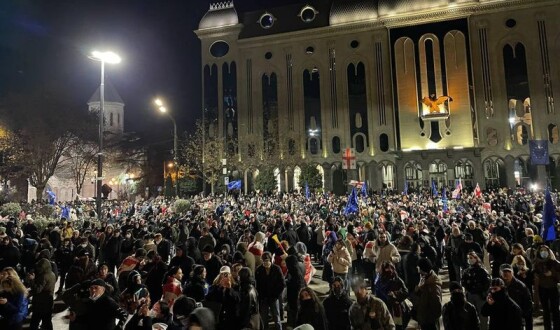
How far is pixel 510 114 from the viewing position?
4366 centimetres

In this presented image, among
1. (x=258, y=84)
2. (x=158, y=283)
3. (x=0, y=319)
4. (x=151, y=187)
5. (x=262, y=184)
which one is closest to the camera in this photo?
(x=0, y=319)

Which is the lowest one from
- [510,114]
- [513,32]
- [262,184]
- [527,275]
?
[527,275]

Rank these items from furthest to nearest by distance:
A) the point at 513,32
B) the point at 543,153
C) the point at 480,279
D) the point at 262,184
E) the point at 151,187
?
the point at 151,187 < the point at 262,184 < the point at 513,32 < the point at 543,153 < the point at 480,279

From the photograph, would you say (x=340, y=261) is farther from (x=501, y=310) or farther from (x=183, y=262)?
(x=501, y=310)

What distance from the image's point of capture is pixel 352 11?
48656 millimetres

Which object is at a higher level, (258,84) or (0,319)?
(258,84)

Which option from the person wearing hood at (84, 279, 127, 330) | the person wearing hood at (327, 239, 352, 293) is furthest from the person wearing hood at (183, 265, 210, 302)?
the person wearing hood at (327, 239, 352, 293)

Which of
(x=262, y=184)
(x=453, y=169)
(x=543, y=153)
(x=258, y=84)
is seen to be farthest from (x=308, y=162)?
(x=543, y=153)

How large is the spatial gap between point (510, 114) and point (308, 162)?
22.0 m

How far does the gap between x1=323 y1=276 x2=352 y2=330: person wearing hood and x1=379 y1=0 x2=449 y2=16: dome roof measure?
45.4m

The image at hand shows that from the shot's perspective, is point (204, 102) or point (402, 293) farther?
point (204, 102)

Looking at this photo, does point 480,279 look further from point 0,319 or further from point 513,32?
point 513,32

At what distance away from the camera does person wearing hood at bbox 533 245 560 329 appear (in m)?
7.70

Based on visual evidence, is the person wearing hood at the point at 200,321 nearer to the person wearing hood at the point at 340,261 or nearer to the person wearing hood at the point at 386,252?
the person wearing hood at the point at 386,252
